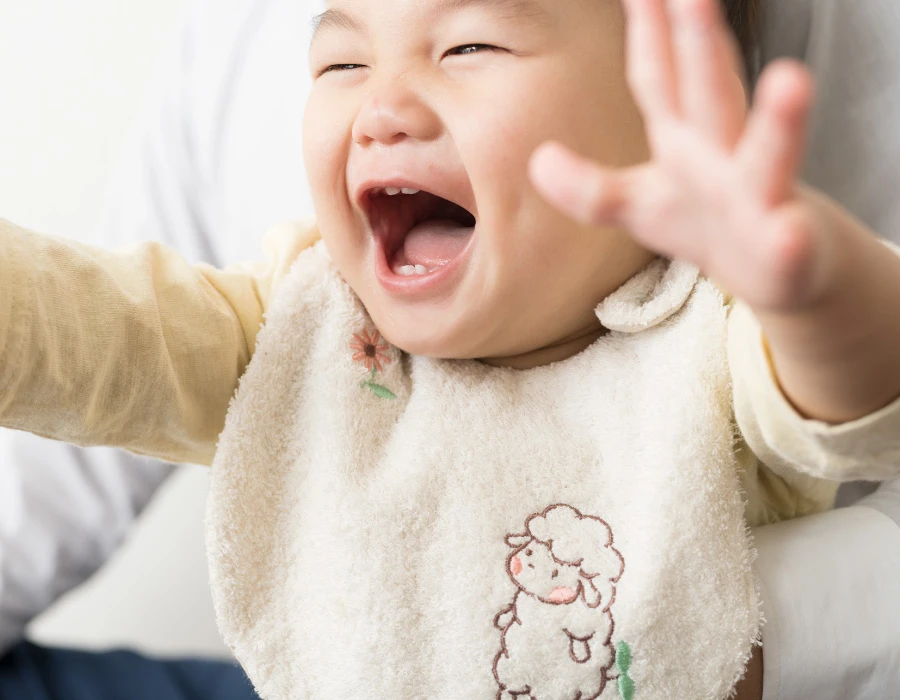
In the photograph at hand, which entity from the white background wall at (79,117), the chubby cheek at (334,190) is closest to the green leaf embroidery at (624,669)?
the chubby cheek at (334,190)

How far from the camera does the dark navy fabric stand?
3.70 ft

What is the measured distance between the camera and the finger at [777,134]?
14.5 inches

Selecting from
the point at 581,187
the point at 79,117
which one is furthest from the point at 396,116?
the point at 79,117

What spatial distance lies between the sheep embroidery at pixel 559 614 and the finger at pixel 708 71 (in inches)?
16.0

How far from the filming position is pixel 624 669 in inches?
26.6

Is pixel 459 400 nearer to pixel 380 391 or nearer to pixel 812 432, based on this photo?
pixel 380 391

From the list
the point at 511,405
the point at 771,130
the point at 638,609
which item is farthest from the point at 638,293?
the point at 771,130

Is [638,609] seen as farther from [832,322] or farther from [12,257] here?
[12,257]

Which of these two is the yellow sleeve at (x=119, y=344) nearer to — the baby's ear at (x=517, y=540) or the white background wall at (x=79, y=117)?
the baby's ear at (x=517, y=540)

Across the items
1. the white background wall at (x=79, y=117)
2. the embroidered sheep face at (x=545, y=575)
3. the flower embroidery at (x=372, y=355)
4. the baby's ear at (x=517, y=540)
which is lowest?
the white background wall at (x=79, y=117)

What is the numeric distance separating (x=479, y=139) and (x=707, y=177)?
1.05 ft

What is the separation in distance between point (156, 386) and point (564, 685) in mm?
404

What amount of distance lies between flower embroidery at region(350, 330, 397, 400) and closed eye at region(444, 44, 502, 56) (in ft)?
0.88

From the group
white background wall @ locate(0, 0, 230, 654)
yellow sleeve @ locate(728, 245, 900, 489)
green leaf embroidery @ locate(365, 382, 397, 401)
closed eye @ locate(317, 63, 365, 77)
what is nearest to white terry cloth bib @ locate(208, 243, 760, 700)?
green leaf embroidery @ locate(365, 382, 397, 401)
